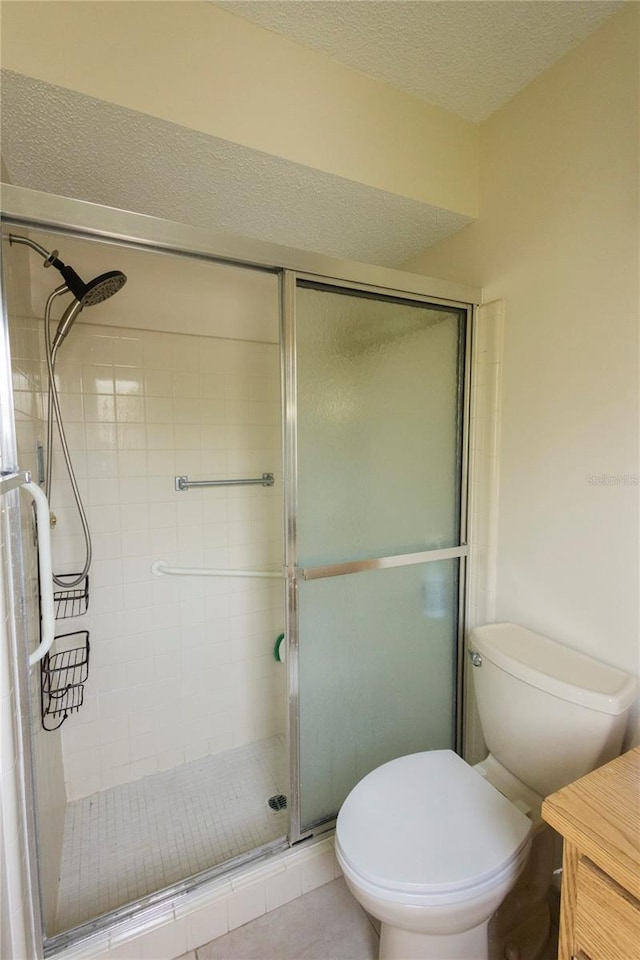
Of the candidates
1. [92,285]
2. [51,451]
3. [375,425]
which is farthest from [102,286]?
[375,425]

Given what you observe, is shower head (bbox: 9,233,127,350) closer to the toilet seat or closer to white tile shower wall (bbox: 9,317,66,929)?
white tile shower wall (bbox: 9,317,66,929)

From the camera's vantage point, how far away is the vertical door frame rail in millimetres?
1214

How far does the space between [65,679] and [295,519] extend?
1208 millimetres

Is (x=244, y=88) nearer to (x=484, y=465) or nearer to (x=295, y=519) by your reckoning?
(x=295, y=519)

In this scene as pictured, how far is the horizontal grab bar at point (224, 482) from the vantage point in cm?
181

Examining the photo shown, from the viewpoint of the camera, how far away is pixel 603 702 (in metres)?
1.01

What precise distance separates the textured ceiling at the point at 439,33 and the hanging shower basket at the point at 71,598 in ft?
6.02

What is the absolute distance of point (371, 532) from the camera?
1.45 meters

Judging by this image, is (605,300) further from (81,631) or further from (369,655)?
(81,631)

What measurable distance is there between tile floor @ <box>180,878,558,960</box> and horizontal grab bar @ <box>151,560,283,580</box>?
1076mm

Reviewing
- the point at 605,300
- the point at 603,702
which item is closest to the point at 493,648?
the point at 603,702

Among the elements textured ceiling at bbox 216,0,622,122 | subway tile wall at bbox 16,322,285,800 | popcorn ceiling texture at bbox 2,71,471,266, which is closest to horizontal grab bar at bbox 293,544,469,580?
subway tile wall at bbox 16,322,285,800

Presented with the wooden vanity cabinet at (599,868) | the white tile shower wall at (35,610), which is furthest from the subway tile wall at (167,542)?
the wooden vanity cabinet at (599,868)

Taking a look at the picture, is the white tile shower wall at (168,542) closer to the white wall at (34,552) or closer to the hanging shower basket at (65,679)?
the hanging shower basket at (65,679)
